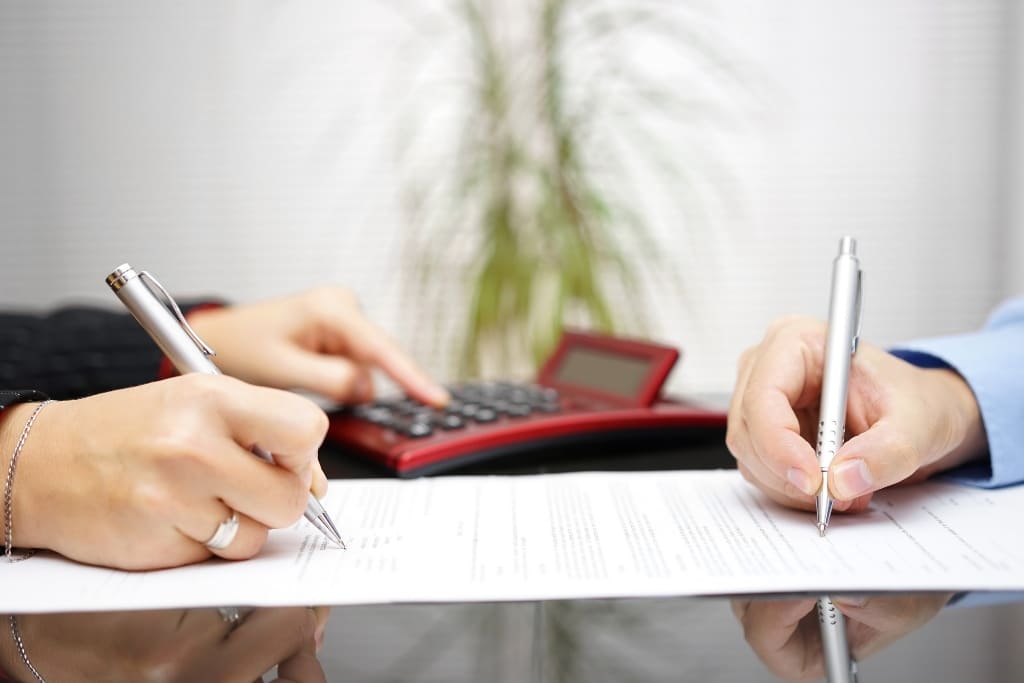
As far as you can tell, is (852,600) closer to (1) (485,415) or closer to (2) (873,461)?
(2) (873,461)

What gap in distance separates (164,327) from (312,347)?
41cm

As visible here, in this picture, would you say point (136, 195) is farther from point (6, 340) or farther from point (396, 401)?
point (396, 401)

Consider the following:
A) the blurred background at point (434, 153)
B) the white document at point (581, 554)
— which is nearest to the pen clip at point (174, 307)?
the white document at point (581, 554)

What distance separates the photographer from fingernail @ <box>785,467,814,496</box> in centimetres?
46

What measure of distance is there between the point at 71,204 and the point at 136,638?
2.36 m

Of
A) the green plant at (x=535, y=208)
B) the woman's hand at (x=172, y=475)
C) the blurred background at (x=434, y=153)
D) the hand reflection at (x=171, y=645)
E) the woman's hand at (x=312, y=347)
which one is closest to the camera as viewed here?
the hand reflection at (x=171, y=645)

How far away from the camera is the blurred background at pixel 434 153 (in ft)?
7.59

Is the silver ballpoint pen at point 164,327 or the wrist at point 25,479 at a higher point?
the silver ballpoint pen at point 164,327

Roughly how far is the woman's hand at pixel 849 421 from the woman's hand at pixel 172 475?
0.23 meters

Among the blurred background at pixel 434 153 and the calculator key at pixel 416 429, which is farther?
the blurred background at pixel 434 153

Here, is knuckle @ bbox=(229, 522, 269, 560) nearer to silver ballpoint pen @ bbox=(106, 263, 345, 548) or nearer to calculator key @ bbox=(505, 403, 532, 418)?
silver ballpoint pen @ bbox=(106, 263, 345, 548)

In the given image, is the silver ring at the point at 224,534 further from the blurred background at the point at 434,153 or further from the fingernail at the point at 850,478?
the blurred background at the point at 434,153

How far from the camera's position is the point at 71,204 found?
2.43 metres

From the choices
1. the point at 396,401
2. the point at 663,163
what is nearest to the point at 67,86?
the point at 663,163
